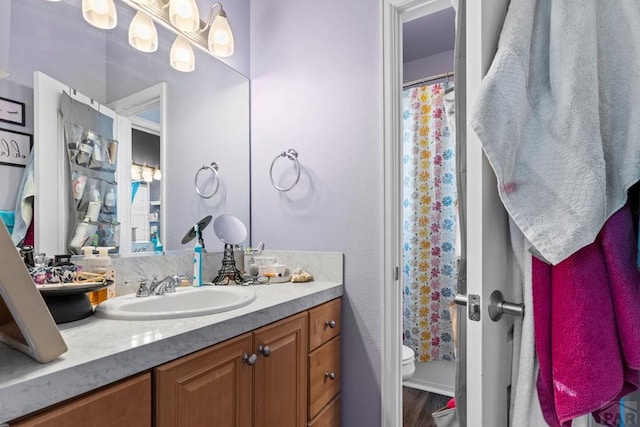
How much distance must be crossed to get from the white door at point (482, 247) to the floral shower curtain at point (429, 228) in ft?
6.24

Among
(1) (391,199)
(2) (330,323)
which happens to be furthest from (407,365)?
(1) (391,199)

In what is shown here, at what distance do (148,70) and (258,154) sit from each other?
0.66 m

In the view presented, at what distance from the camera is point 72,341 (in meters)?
0.76

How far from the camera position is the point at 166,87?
156cm

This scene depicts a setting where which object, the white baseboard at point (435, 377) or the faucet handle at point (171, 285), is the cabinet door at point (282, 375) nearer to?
the faucet handle at point (171, 285)

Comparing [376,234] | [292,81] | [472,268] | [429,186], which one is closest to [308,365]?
[376,234]

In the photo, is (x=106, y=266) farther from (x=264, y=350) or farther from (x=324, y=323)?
(x=324, y=323)

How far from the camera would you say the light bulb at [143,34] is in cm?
141

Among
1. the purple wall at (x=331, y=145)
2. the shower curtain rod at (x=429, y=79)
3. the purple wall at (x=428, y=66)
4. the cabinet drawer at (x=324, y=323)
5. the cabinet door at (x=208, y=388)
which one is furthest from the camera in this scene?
the purple wall at (x=428, y=66)

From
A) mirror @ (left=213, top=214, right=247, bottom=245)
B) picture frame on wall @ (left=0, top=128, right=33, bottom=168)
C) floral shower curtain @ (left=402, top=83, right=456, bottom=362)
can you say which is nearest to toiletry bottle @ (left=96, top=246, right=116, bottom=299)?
picture frame on wall @ (left=0, top=128, right=33, bottom=168)

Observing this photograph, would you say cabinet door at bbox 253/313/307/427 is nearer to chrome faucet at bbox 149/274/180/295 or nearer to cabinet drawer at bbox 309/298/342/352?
cabinet drawer at bbox 309/298/342/352

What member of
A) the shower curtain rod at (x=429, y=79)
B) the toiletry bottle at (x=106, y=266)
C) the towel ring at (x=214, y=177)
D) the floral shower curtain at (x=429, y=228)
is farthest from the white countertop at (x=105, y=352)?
the shower curtain rod at (x=429, y=79)

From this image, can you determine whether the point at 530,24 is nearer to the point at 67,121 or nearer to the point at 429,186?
the point at 67,121

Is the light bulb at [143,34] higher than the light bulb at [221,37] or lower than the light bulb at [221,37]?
lower
